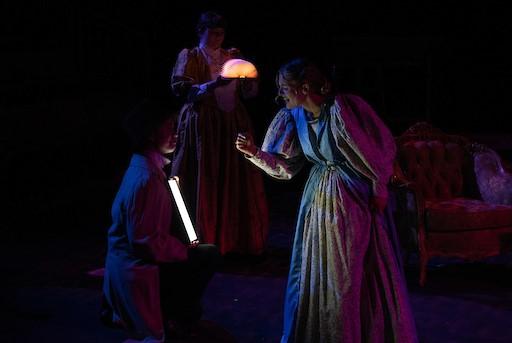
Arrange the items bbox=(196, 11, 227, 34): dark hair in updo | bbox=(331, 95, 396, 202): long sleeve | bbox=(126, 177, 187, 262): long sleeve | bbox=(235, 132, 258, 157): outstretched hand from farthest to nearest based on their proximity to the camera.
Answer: bbox=(196, 11, 227, 34): dark hair in updo → bbox=(126, 177, 187, 262): long sleeve → bbox=(235, 132, 258, 157): outstretched hand → bbox=(331, 95, 396, 202): long sleeve

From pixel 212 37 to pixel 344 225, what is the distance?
240cm

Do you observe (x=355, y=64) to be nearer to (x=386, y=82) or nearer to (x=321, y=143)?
(x=386, y=82)

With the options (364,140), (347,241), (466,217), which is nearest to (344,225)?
(347,241)

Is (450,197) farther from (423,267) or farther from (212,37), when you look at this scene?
(212,37)

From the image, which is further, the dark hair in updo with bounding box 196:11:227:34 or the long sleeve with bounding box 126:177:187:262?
the dark hair in updo with bounding box 196:11:227:34

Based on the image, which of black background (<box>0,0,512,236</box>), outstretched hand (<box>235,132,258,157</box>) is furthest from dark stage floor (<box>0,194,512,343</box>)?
black background (<box>0,0,512,236</box>)

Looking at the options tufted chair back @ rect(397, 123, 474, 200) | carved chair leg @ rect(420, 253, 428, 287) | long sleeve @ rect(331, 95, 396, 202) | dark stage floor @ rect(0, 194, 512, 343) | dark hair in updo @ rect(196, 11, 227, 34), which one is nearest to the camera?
long sleeve @ rect(331, 95, 396, 202)

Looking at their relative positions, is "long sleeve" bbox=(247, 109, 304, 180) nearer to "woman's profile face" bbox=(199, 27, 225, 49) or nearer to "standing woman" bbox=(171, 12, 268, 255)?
"standing woman" bbox=(171, 12, 268, 255)

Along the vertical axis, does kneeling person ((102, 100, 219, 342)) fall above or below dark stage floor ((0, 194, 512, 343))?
above

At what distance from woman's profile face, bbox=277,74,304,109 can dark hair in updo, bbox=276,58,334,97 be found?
0.02m

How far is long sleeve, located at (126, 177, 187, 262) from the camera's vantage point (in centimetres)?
402

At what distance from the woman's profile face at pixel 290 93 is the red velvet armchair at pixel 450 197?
190 centimetres

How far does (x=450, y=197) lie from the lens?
19.6 feet

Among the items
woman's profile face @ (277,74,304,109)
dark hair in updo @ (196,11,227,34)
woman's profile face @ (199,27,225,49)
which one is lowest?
woman's profile face @ (277,74,304,109)
